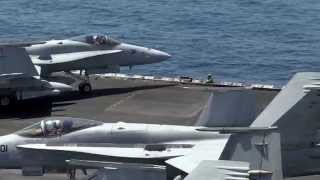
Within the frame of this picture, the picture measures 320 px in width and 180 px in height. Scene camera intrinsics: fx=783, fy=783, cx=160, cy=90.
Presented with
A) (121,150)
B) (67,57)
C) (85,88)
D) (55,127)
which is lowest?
(121,150)

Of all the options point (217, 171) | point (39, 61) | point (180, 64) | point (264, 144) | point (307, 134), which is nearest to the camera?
point (217, 171)

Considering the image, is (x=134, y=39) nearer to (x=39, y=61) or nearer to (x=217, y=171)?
(x=39, y=61)

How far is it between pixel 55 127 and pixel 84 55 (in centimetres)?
1787

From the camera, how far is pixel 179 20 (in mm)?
93500

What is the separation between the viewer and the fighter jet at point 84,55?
130 ft

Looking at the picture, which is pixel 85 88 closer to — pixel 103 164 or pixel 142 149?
pixel 142 149

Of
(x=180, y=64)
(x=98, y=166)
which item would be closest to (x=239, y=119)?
(x=98, y=166)

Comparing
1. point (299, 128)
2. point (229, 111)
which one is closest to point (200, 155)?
point (229, 111)

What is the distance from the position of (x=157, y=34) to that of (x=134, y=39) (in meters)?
3.88

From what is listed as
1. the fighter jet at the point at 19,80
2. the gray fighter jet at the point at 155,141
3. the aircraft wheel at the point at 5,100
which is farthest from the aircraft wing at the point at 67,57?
the gray fighter jet at the point at 155,141

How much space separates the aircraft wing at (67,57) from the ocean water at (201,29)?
22.0 m

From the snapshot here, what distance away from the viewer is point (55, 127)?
22.5 metres

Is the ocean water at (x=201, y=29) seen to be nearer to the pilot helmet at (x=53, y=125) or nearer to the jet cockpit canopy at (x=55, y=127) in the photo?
the jet cockpit canopy at (x=55, y=127)

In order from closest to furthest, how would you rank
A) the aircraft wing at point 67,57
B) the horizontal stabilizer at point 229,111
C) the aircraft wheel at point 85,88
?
the horizontal stabilizer at point 229,111 → the aircraft wing at point 67,57 → the aircraft wheel at point 85,88
